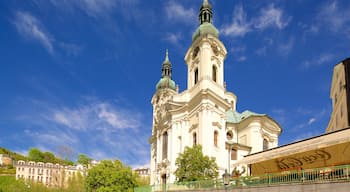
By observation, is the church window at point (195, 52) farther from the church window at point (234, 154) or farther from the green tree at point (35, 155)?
the green tree at point (35, 155)

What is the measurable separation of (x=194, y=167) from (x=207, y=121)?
12.3 m

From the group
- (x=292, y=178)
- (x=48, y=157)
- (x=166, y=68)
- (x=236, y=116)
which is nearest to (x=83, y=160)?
(x=48, y=157)

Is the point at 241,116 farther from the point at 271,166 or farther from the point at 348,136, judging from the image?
the point at 348,136

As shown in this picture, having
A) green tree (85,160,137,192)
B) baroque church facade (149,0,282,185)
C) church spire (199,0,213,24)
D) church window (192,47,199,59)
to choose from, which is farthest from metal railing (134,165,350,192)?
church spire (199,0,213,24)

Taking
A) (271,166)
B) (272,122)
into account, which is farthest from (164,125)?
(271,166)

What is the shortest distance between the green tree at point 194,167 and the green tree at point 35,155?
116 meters

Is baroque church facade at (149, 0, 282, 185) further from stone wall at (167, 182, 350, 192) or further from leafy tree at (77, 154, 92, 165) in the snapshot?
leafy tree at (77, 154, 92, 165)

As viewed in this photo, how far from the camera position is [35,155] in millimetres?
137000

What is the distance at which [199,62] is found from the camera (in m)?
48.2

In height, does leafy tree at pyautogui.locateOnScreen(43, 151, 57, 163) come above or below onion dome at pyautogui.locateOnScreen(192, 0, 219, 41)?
below

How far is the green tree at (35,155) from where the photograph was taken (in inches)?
5328

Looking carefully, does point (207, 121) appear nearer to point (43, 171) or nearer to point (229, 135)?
point (229, 135)

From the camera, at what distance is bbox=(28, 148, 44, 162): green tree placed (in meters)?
135

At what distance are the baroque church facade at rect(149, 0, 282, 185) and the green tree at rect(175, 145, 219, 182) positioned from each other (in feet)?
30.8
